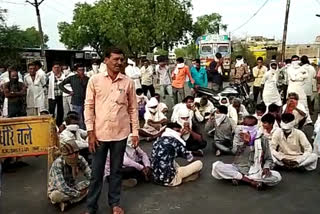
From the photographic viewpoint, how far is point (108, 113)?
4.54 metres

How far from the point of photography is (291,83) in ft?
35.6

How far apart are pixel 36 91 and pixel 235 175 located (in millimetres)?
5071

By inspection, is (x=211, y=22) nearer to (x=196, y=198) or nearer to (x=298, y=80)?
(x=298, y=80)

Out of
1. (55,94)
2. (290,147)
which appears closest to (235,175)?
(290,147)

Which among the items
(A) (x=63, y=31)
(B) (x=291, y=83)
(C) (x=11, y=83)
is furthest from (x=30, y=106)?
(A) (x=63, y=31)

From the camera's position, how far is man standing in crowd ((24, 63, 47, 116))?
905 cm

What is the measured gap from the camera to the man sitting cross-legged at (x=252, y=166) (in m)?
5.91

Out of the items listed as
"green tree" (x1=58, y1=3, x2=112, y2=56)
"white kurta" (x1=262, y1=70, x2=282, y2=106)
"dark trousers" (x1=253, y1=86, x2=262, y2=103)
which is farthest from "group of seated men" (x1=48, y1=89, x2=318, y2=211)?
"green tree" (x1=58, y1=3, x2=112, y2=56)

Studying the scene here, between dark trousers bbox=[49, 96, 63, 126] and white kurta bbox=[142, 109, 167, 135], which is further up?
dark trousers bbox=[49, 96, 63, 126]

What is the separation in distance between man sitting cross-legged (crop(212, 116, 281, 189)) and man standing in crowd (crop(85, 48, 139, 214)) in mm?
1967

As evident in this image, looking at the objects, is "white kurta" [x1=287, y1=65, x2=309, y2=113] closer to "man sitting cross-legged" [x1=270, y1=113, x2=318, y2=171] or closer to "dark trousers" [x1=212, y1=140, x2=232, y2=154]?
"dark trousers" [x1=212, y1=140, x2=232, y2=154]

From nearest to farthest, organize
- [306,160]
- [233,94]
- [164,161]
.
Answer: [164,161] → [306,160] → [233,94]

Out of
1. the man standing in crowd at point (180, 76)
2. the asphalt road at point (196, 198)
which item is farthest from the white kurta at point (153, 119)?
the asphalt road at point (196, 198)

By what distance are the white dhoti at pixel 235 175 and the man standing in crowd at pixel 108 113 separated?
6.25 ft
